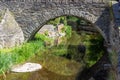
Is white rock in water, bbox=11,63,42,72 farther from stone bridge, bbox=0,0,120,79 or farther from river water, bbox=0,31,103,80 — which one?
stone bridge, bbox=0,0,120,79

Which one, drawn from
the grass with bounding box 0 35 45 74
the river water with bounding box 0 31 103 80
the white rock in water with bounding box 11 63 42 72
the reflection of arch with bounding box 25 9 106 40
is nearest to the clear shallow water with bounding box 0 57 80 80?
the river water with bounding box 0 31 103 80

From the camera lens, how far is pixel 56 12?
15672 mm

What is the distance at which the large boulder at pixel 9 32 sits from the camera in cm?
1541

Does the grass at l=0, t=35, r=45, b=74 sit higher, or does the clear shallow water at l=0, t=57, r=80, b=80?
the grass at l=0, t=35, r=45, b=74

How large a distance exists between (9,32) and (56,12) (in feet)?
7.88

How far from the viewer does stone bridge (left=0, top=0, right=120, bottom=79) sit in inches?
596

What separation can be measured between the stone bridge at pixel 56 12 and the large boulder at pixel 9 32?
0.72 ft

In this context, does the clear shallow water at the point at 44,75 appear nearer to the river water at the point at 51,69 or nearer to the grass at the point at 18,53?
the river water at the point at 51,69

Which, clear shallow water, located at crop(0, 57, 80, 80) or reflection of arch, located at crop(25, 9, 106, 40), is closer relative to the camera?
clear shallow water, located at crop(0, 57, 80, 80)

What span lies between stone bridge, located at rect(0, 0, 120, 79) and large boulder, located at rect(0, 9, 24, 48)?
22cm

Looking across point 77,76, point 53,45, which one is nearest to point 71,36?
point 53,45

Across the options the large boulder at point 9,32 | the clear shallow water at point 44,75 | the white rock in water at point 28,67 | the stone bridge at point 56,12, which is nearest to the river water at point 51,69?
the clear shallow water at point 44,75

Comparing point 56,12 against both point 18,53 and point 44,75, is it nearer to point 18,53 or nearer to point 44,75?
point 18,53

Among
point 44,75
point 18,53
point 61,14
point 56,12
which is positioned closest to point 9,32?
point 18,53
